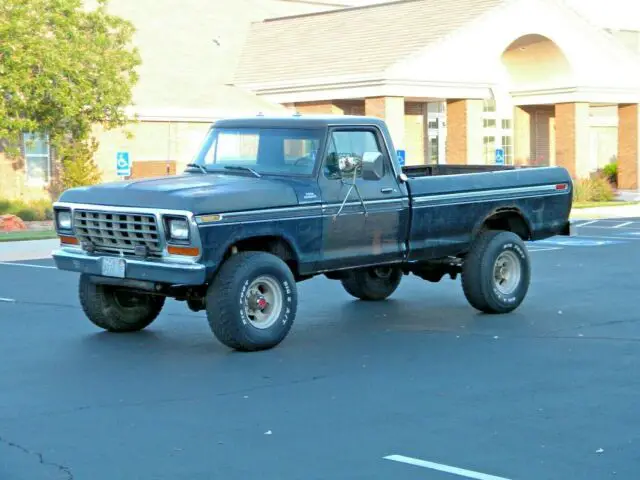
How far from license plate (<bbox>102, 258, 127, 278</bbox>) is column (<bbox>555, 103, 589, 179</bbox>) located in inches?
1381

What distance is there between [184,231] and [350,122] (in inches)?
102

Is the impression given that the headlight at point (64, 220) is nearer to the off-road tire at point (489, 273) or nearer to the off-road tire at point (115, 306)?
the off-road tire at point (115, 306)

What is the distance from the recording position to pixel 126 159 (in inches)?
1150

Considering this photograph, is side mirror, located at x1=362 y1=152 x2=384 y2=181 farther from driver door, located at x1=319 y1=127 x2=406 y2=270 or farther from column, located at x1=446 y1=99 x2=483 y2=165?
column, located at x1=446 y1=99 x2=483 y2=165

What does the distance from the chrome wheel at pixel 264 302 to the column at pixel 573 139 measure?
34682 mm

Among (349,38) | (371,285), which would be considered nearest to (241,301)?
(371,285)

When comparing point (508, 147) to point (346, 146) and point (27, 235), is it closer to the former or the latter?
point (27, 235)

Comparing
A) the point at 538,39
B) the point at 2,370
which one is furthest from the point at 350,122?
the point at 538,39

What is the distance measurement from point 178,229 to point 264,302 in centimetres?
112

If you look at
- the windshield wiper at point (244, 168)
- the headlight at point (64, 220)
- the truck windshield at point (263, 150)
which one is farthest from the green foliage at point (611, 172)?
the headlight at point (64, 220)

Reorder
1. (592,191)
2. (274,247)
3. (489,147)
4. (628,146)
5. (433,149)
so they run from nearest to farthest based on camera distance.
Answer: (274,247)
(592,191)
(433,149)
(628,146)
(489,147)

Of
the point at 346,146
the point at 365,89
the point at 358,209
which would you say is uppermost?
the point at 365,89

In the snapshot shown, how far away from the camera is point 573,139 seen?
45812 mm

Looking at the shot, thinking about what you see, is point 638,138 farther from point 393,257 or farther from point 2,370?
point 2,370
